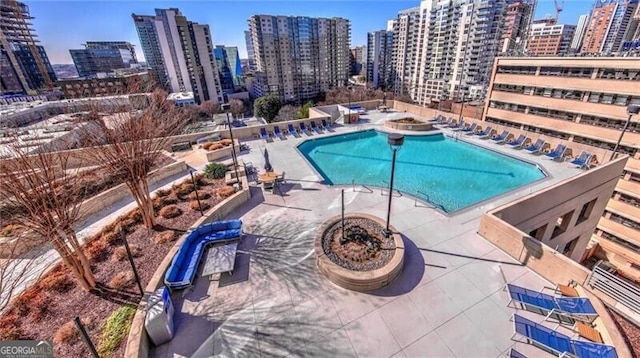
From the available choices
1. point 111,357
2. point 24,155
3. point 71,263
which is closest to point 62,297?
point 71,263

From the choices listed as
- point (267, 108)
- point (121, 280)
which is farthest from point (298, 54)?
point (121, 280)

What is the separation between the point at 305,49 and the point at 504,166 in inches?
2777

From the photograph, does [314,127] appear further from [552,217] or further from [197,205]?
[552,217]

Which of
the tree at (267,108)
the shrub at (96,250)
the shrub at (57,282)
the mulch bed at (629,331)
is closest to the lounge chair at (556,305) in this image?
the mulch bed at (629,331)

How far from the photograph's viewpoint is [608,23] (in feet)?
328

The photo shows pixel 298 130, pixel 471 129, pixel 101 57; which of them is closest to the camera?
pixel 471 129

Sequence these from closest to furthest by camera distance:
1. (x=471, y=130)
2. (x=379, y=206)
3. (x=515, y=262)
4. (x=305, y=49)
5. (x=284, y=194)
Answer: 1. (x=515, y=262)
2. (x=379, y=206)
3. (x=284, y=194)
4. (x=471, y=130)
5. (x=305, y=49)

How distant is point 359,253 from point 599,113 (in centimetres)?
2703

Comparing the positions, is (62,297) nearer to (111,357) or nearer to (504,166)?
(111,357)

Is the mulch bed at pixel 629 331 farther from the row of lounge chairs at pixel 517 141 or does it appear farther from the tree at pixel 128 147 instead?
the tree at pixel 128 147

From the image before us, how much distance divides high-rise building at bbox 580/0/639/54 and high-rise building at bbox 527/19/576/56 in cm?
844

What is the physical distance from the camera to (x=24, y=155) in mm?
5445

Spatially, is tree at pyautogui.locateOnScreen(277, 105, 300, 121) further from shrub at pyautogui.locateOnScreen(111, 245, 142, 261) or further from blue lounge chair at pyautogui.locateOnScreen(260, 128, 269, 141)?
shrub at pyautogui.locateOnScreen(111, 245, 142, 261)

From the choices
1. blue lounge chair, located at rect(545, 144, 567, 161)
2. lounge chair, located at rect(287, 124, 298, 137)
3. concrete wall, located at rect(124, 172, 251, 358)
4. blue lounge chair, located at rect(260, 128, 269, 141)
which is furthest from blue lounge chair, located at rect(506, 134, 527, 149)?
concrete wall, located at rect(124, 172, 251, 358)
